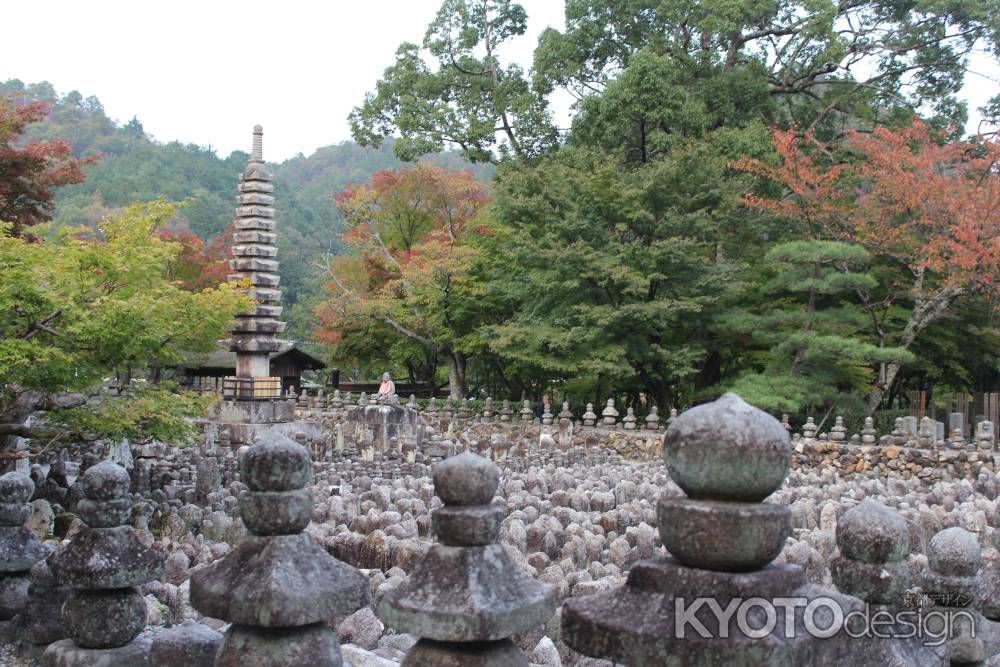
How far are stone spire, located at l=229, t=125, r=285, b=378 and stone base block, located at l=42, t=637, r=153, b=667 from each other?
16496mm

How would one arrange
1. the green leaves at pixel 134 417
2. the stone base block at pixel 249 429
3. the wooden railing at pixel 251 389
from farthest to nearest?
the wooden railing at pixel 251 389 < the stone base block at pixel 249 429 < the green leaves at pixel 134 417

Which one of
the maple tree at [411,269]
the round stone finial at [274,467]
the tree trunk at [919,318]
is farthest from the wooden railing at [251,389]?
the round stone finial at [274,467]

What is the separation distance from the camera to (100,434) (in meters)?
A: 9.13

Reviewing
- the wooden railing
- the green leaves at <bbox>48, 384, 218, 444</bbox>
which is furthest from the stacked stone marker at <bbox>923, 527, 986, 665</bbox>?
the wooden railing

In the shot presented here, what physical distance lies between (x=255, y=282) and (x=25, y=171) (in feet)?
16.9

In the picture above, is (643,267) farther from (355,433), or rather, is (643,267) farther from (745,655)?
(745,655)

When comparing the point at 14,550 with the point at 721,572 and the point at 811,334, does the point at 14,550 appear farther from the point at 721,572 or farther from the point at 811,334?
the point at 811,334

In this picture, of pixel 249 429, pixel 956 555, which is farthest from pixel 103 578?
pixel 249 429

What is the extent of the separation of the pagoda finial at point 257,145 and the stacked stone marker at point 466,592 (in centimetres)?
1887

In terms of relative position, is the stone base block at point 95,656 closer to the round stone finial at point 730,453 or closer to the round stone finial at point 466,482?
the round stone finial at point 466,482

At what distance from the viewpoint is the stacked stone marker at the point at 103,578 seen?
11.8 feet

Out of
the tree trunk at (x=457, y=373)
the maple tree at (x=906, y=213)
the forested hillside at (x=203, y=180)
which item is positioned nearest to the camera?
the maple tree at (x=906, y=213)

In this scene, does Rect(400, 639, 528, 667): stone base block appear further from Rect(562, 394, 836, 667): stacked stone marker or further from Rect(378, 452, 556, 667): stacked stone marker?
Rect(562, 394, 836, 667): stacked stone marker

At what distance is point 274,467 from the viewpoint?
307 cm
